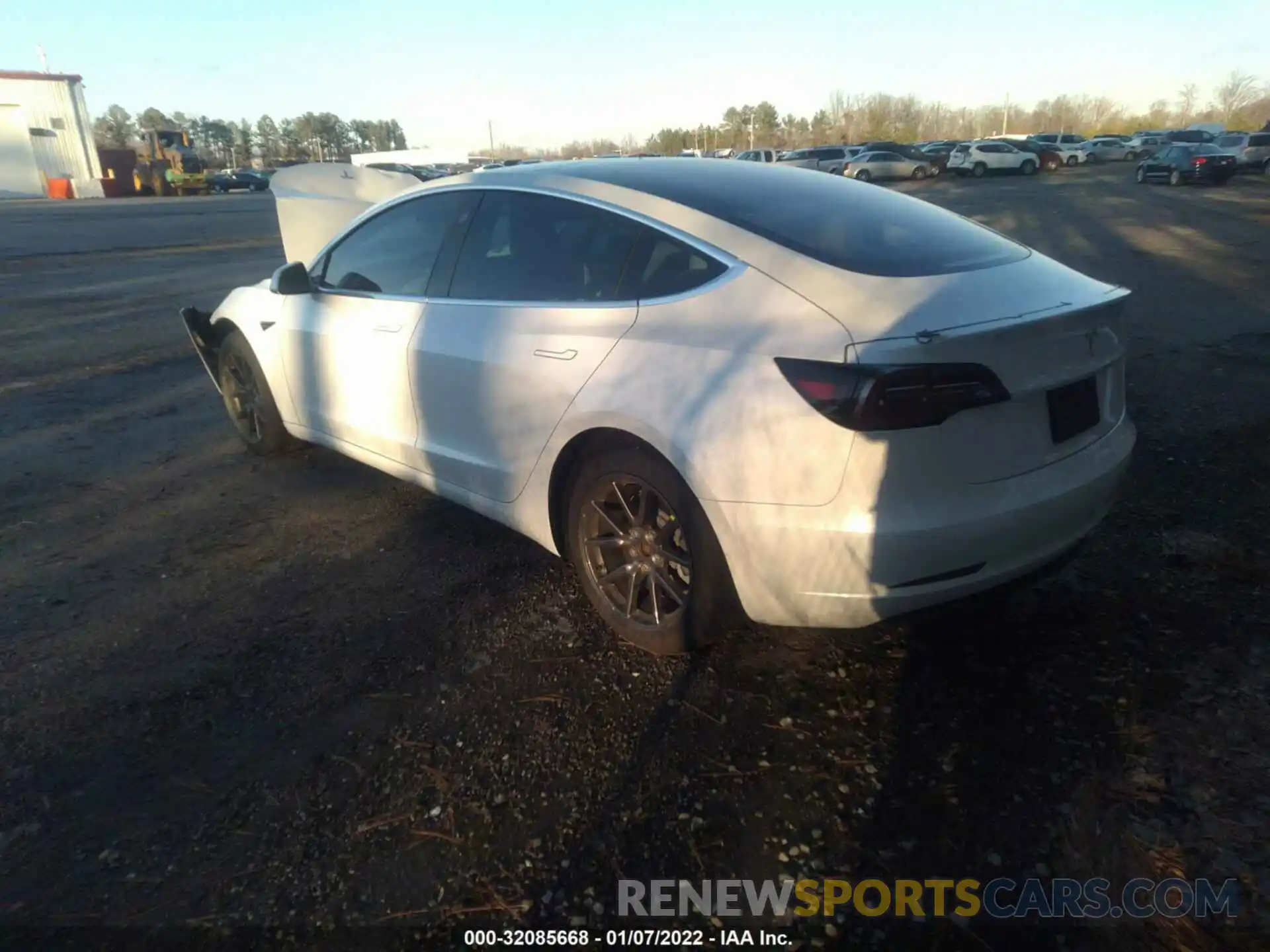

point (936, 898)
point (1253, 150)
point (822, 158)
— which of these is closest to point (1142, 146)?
point (1253, 150)

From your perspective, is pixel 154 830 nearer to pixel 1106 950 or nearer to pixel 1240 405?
pixel 1106 950

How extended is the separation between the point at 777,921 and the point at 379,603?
6.81ft

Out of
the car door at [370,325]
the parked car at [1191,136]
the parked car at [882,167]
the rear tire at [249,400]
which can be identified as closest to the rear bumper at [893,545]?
the car door at [370,325]

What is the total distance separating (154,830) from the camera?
2.39m

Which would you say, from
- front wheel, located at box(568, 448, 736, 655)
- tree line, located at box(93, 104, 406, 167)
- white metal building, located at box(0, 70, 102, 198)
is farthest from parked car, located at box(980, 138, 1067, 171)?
tree line, located at box(93, 104, 406, 167)

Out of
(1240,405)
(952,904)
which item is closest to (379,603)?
(952,904)

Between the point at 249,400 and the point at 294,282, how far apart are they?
1.10m

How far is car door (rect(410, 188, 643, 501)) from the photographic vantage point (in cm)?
310

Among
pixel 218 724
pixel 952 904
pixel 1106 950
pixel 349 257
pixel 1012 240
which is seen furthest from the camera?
pixel 349 257

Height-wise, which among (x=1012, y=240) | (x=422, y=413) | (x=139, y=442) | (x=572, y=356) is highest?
(x=1012, y=240)

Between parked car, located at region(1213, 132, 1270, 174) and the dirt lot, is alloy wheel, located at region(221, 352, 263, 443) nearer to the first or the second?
the dirt lot

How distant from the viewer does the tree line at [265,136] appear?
12725 centimetres

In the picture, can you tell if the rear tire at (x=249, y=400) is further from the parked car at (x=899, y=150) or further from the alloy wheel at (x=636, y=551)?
the parked car at (x=899, y=150)

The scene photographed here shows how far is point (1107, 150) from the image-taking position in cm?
5275
